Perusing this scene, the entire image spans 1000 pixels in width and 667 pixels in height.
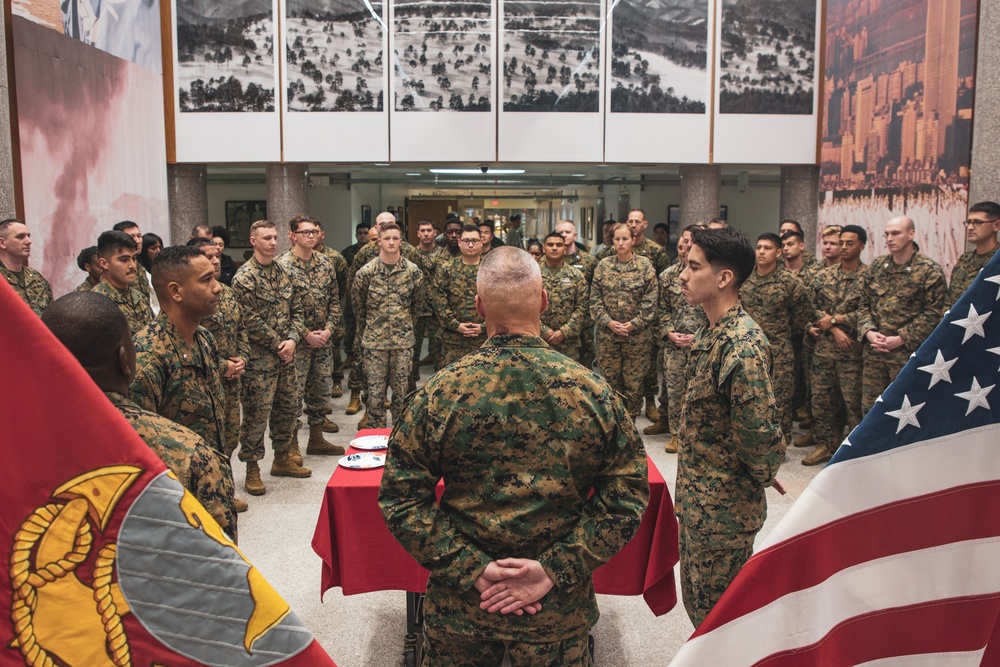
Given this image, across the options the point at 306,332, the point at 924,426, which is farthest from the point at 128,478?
the point at 306,332

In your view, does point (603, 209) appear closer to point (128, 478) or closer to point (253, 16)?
point (253, 16)

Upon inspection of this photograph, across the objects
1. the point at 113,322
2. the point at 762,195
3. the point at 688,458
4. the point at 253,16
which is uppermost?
the point at 253,16

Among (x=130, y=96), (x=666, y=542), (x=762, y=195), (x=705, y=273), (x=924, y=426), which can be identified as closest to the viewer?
(x=924, y=426)

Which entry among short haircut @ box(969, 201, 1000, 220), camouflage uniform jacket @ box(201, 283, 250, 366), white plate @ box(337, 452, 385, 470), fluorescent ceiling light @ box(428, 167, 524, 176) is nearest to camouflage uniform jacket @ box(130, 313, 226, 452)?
white plate @ box(337, 452, 385, 470)

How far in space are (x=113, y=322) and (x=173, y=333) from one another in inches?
55.2

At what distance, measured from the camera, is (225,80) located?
9.38m

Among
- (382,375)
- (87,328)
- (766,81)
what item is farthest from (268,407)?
(766,81)

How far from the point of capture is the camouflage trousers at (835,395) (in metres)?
6.23

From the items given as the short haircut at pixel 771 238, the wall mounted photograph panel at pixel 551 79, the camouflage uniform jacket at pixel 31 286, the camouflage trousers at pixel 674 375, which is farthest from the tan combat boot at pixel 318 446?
the wall mounted photograph panel at pixel 551 79

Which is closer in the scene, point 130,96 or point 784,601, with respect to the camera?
point 784,601

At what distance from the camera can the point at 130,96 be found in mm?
8422

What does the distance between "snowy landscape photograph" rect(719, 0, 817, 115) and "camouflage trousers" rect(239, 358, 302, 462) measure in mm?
6279

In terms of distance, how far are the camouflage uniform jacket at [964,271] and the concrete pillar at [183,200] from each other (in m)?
7.87

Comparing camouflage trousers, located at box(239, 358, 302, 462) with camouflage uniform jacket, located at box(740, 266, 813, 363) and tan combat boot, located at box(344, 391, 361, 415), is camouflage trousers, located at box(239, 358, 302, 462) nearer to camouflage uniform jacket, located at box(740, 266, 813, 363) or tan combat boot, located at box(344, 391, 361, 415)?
tan combat boot, located at box(344, 391, 361, 415)
